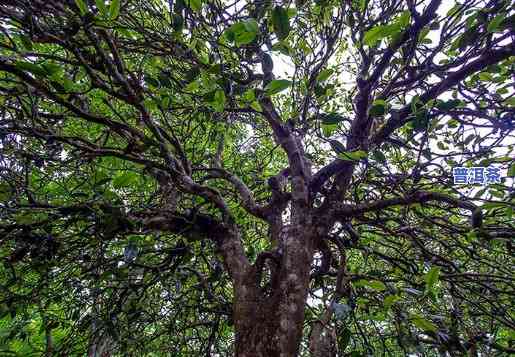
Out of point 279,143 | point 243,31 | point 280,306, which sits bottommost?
point 280,306

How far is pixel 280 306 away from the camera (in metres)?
1.65

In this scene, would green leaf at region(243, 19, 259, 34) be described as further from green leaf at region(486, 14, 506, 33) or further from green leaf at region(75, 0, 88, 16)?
green leaf at region(486, 14, 506, 33)

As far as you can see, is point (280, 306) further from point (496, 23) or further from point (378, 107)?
point (496, 23)

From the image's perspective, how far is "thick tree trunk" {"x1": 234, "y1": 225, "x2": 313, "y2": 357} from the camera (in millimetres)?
1554

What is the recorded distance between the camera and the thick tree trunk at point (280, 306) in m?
1.55

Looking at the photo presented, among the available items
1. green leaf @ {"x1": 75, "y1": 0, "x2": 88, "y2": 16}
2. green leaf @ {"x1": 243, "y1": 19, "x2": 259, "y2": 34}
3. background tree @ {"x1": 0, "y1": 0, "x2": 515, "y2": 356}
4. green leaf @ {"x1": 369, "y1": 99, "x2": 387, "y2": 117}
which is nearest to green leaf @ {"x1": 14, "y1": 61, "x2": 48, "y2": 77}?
background tree @ {"x1": 0, "y1": 0, "x2": 515, "y2": 356}

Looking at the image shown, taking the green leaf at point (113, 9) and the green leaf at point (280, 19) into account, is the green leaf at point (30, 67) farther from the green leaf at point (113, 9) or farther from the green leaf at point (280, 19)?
the green leaf at point (280, 19)

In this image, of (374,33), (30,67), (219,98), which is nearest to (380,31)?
(374,33)

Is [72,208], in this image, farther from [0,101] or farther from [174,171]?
[0,101]

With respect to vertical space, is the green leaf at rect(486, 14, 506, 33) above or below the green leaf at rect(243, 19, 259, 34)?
above

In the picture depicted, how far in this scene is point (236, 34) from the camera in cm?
118

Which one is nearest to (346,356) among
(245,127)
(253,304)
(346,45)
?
(253,304)

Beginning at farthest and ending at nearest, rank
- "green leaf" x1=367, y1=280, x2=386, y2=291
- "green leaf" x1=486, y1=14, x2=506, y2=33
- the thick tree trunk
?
"green leaf" x1=367, y1=280, x2=386, y2=291 → the thick tree trunk → "green leaf" x1=486, y1=14, x2=506, y2=33

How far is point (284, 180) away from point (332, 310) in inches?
49.9
